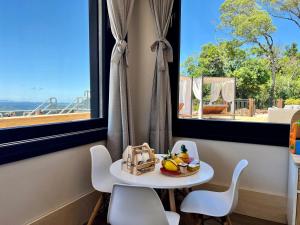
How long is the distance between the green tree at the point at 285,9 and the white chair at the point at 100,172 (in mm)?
2197

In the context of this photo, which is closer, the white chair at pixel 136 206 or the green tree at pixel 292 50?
the white chair at pixel 136 206

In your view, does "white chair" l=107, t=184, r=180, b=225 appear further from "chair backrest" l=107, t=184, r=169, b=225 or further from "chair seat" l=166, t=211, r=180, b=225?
"chair seat" l=166, t=211, r=180, b=225

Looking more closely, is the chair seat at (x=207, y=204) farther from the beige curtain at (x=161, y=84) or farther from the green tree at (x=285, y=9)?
the green tree at (x=285, y=9)

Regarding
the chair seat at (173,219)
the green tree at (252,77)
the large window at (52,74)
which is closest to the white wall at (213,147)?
the large window at (52,74)

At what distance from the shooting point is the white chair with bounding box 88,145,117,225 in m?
2.12

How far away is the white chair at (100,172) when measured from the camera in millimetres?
2123

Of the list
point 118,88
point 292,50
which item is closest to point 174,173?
point 118,88

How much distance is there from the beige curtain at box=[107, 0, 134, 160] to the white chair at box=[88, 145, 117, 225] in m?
0.26

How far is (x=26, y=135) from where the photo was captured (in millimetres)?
1845

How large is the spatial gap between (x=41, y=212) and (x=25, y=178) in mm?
345

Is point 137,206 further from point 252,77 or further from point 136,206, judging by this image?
point 252,77

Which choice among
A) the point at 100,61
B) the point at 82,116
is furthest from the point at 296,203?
the point at 100,61

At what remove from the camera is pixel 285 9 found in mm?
2414

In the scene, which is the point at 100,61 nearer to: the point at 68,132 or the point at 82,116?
the point at 82,116
